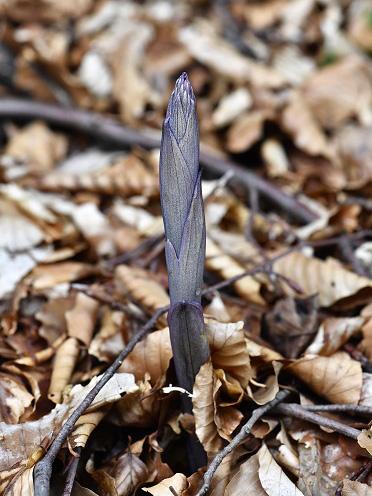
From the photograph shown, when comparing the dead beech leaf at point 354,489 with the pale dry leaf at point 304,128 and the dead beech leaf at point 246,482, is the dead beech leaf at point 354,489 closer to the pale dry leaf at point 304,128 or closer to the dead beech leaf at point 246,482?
the dead beech leaf at point 246,482

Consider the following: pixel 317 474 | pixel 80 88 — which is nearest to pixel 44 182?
pixel 80 88

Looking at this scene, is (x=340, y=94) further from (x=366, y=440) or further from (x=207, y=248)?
(x=366, y=440)

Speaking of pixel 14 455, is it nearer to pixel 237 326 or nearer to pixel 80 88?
pixel 237 326

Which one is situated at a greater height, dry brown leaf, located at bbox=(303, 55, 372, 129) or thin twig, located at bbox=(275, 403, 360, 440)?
dry brown leaf, located at bbox=(303, 55, 372, 129)

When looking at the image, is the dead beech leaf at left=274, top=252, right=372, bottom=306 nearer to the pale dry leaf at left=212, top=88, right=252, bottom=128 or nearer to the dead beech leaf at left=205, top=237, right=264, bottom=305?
the dead beech leaf at left=205, top=237, right=264, bottom=305

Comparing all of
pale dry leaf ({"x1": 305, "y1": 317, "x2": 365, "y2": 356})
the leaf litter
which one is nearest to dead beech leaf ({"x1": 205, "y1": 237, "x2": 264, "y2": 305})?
the leaf litter

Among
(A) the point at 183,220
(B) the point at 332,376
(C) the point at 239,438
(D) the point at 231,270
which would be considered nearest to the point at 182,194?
(A) the point at 183,220

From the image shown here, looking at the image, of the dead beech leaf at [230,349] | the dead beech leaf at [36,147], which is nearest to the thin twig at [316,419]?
the dead beech leaf at [230,349]
